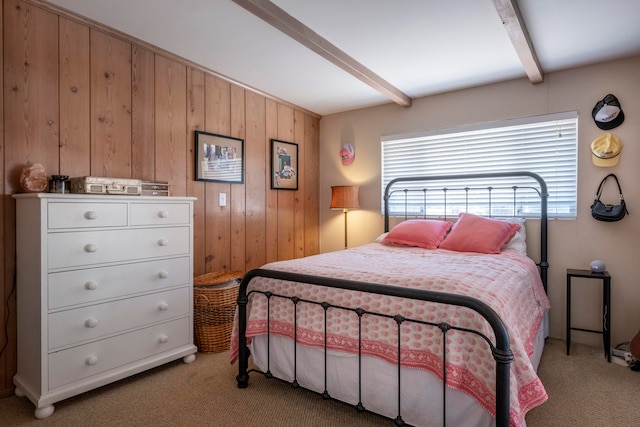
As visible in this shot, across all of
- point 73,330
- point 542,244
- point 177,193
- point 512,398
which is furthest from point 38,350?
point 542,244

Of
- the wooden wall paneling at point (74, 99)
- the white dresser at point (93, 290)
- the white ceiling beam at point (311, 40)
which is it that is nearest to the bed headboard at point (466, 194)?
the white ceiling beam at point (311, 40)

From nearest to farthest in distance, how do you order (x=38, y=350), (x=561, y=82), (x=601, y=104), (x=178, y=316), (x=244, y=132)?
1. (x=38, y=350)
2. (x=178, y=316)
3. (x=601, y=104)
4. (x=561, y=82)
5. (x=244, y=132)

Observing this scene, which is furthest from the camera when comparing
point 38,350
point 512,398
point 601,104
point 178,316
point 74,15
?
point 601,104

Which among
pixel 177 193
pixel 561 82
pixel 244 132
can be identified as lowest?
pixel 177 193

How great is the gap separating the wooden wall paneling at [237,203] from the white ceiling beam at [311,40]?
110 cm

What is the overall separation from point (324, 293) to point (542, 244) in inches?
84.0

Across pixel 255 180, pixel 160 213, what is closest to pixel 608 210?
pixel 255 180

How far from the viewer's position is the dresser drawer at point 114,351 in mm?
1860

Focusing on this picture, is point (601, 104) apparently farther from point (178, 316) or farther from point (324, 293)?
point (178, 316)

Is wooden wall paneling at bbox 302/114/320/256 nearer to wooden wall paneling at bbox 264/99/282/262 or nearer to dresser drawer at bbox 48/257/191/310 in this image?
wooden wall paneling at bbox 264/99/282/262

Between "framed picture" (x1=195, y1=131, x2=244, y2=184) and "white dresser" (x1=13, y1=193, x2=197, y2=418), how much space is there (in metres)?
0.67

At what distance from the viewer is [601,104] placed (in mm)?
2701

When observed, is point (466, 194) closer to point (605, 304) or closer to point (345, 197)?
point (345, 197)

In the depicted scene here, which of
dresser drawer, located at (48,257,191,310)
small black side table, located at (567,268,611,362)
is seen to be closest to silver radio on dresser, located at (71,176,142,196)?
dresser drawer, located at (48,257,191,310)
